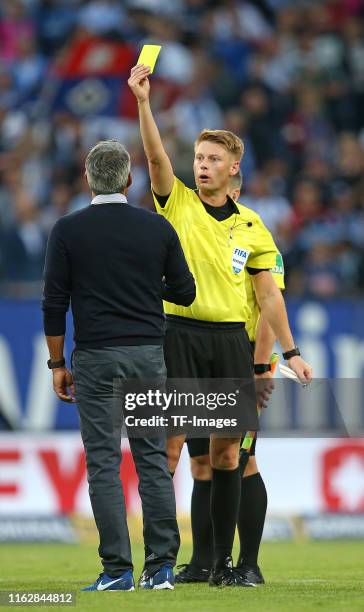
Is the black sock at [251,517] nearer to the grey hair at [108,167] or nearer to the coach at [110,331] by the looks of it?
the coach at [110,331]

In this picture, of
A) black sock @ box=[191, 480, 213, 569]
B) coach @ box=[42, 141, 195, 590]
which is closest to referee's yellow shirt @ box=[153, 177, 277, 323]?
coach @ box=[42, 141, 195, 590]

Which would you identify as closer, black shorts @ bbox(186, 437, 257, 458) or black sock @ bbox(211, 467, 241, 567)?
black sock @ bbox(211, 467, 241, 567)

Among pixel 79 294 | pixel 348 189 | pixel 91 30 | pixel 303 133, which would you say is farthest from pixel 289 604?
pixel 91 30

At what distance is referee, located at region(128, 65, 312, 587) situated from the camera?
699cm

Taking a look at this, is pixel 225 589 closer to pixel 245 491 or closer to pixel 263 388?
pixel 245 491

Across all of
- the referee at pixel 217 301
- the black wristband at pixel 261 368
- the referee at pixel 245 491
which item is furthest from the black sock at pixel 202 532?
the black wristband at pixel 261 368

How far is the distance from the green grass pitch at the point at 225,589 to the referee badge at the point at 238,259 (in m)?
1.66

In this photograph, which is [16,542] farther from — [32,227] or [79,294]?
[79,294]

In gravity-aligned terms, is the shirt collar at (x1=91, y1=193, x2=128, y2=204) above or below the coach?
above

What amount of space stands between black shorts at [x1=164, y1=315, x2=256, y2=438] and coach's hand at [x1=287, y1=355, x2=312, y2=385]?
253mm

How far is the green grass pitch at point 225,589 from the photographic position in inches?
237

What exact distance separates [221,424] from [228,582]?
81 cm

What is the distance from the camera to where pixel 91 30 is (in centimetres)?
1684

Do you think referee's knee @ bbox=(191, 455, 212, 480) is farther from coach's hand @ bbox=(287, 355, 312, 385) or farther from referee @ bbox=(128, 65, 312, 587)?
coach's hand @ bbox=(287, 355, 312, 385)
